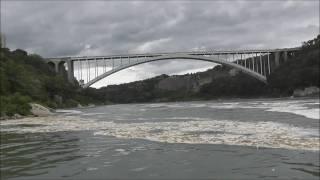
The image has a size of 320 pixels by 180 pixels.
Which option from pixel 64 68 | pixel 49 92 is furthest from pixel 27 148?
pixel 64 68

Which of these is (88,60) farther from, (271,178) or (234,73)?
(271,178)

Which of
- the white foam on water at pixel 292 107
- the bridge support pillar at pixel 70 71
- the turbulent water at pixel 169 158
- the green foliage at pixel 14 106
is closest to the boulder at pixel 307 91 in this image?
the bridge support pillar at pixel 70 71

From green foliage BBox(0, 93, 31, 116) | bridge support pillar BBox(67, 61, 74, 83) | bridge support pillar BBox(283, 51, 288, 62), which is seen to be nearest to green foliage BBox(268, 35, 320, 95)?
bridge support pillar BBox(283, 51, 288, 62)

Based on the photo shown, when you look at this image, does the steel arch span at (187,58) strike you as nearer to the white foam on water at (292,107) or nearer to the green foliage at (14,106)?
the white foam on water at (292,107)

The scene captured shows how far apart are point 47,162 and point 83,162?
0.97 m

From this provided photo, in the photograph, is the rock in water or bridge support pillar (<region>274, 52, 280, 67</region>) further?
bridge support pillar (<region>274, 52, 280, 67</region>)

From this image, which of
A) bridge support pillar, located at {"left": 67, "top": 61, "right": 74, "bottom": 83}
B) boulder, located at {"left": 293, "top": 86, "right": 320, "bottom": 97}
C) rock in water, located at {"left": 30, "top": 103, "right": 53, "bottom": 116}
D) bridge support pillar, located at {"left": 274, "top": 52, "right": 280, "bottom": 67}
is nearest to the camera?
rock in water, located at {"left": 30, "top": 103, "right": 53, "bottom": 116}

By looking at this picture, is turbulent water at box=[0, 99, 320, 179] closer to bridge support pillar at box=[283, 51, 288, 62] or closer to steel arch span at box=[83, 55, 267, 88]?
steel arch span at box=[83, 55, 267, 88]

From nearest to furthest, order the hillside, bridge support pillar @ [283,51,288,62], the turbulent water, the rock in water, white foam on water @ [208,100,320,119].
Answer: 1. the turbulent water
2. white foam on water @ [208,100,320,119]
3. the hillside
4. the rock in water
5. bridge support pillar @ [283,51,288,62]

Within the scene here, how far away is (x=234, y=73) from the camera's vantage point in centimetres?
17138

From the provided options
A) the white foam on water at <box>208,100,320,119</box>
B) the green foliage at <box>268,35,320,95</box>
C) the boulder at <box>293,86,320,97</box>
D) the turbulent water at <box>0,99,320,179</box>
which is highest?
the green foliage at <box>268,35,320,95</box>

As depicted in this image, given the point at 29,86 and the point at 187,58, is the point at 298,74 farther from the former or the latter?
the point at 29,86

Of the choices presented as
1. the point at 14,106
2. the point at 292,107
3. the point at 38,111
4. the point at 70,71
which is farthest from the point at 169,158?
the point at 70,71

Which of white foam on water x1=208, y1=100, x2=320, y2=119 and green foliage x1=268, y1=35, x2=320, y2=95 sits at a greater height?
green foliage x1=268, y1=35, x2=320, y2=95
